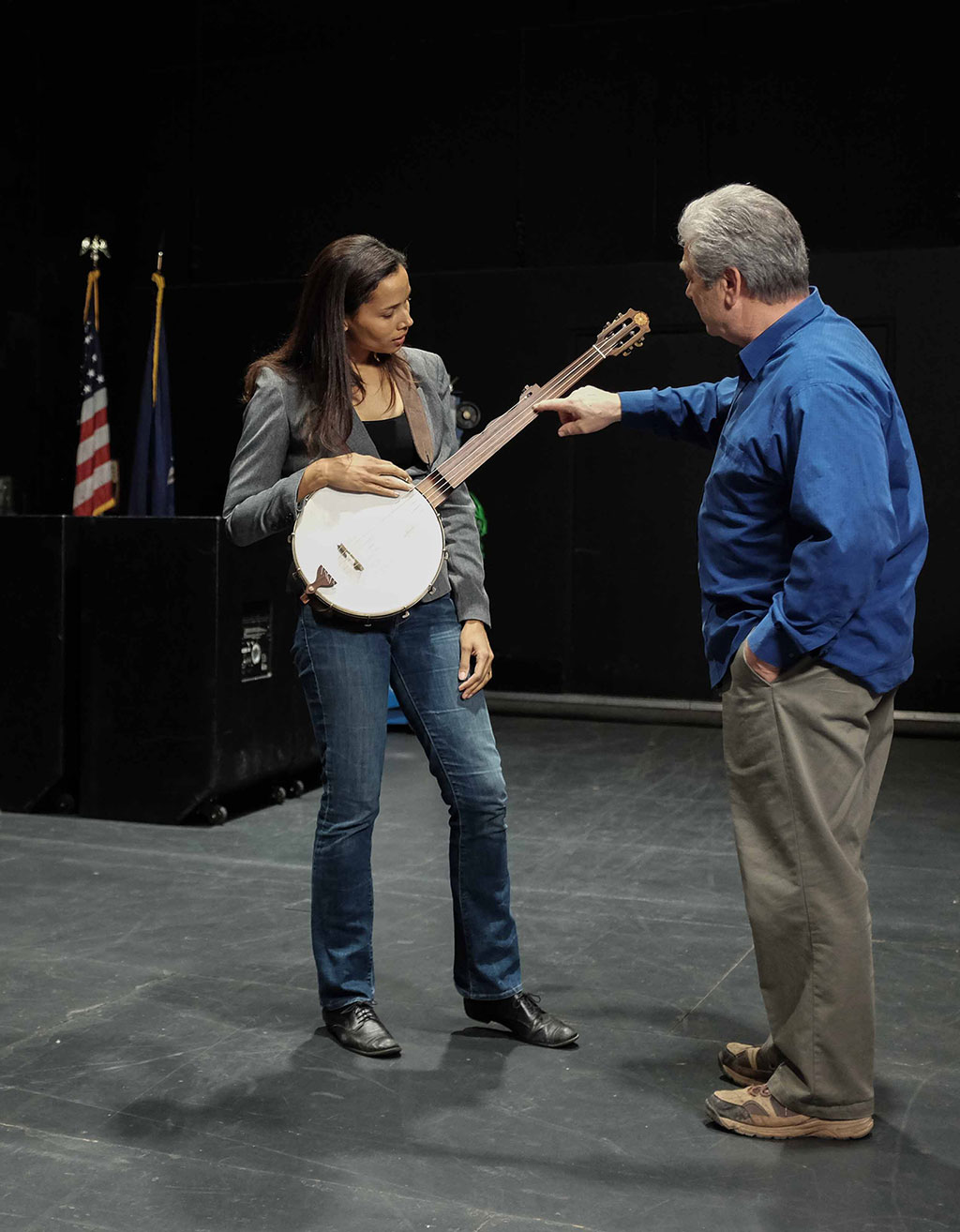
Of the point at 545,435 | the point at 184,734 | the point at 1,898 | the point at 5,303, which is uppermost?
the point at 5,303

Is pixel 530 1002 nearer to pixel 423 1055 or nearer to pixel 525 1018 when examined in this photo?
pixel 525 1018

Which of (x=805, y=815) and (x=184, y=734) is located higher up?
(x=805, y=815)

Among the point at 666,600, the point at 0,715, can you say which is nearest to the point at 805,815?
the point at 0,715

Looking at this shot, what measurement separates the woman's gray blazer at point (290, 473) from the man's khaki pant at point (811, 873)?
64cm

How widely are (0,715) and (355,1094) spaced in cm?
304

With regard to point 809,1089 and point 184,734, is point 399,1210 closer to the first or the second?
point 809,1089

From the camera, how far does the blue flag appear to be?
7645mm

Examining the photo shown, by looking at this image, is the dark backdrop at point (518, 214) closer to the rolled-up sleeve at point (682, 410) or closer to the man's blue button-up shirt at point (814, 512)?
the rolled-up sleeve at point (682, 410)

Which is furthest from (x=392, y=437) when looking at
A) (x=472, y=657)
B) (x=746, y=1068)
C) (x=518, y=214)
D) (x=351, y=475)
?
(x=518, y=214)

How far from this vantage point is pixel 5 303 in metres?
8.50

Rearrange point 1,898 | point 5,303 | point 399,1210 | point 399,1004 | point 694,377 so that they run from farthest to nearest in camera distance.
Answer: point 5,303, point 694,377, point 1,898, point 399,1004, point 399,1210

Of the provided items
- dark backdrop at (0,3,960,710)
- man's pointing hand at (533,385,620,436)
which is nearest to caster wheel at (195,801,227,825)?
man's pointing hand at (533,385,620,436)

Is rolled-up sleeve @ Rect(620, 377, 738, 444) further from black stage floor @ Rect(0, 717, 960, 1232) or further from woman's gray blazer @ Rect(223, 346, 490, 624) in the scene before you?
black stage floor @ Rect(0, 717, 960, 1232)

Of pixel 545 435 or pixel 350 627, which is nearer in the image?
pixel 350 627
